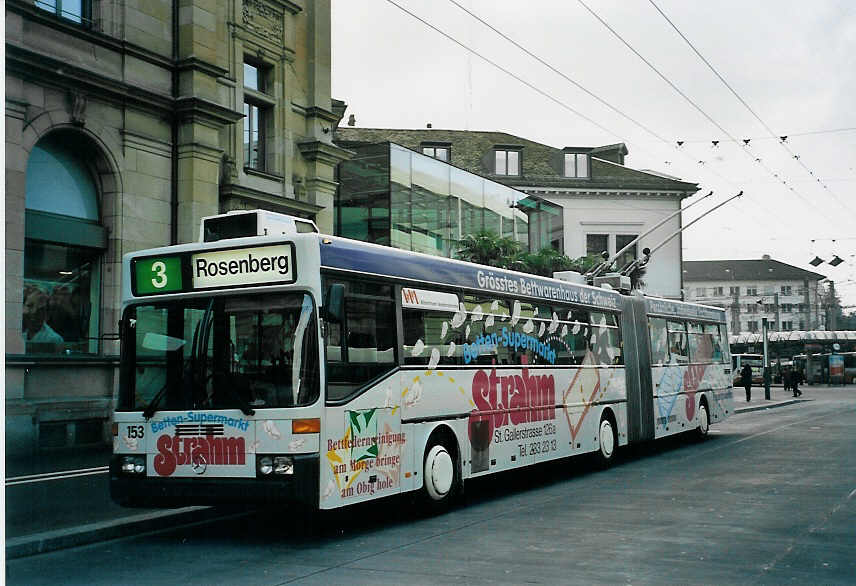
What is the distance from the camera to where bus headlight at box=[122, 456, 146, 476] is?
9.63 meters

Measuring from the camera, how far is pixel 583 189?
5788 centimetres

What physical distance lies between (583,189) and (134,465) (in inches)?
1982

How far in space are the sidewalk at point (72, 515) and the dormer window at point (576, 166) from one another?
4761 centimetres

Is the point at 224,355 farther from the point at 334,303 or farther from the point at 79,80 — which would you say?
the point at 79,80

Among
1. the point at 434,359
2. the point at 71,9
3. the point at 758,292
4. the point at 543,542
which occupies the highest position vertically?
the point at 758,292

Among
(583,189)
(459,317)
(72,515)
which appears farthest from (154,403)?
(583,189)

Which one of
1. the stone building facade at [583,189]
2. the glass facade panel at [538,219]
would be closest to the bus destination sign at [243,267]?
the glass facade panel at [538,219]

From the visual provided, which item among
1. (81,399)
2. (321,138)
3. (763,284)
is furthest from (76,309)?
(763,284)

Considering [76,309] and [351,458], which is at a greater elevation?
[76,309]

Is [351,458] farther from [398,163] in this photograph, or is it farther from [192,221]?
[398,163]

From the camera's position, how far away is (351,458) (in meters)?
9.56

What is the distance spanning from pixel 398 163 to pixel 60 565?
25.0m

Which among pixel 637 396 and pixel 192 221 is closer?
pixel 637 396

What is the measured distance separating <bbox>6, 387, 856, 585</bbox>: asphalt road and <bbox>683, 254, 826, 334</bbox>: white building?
12609 centimetres
